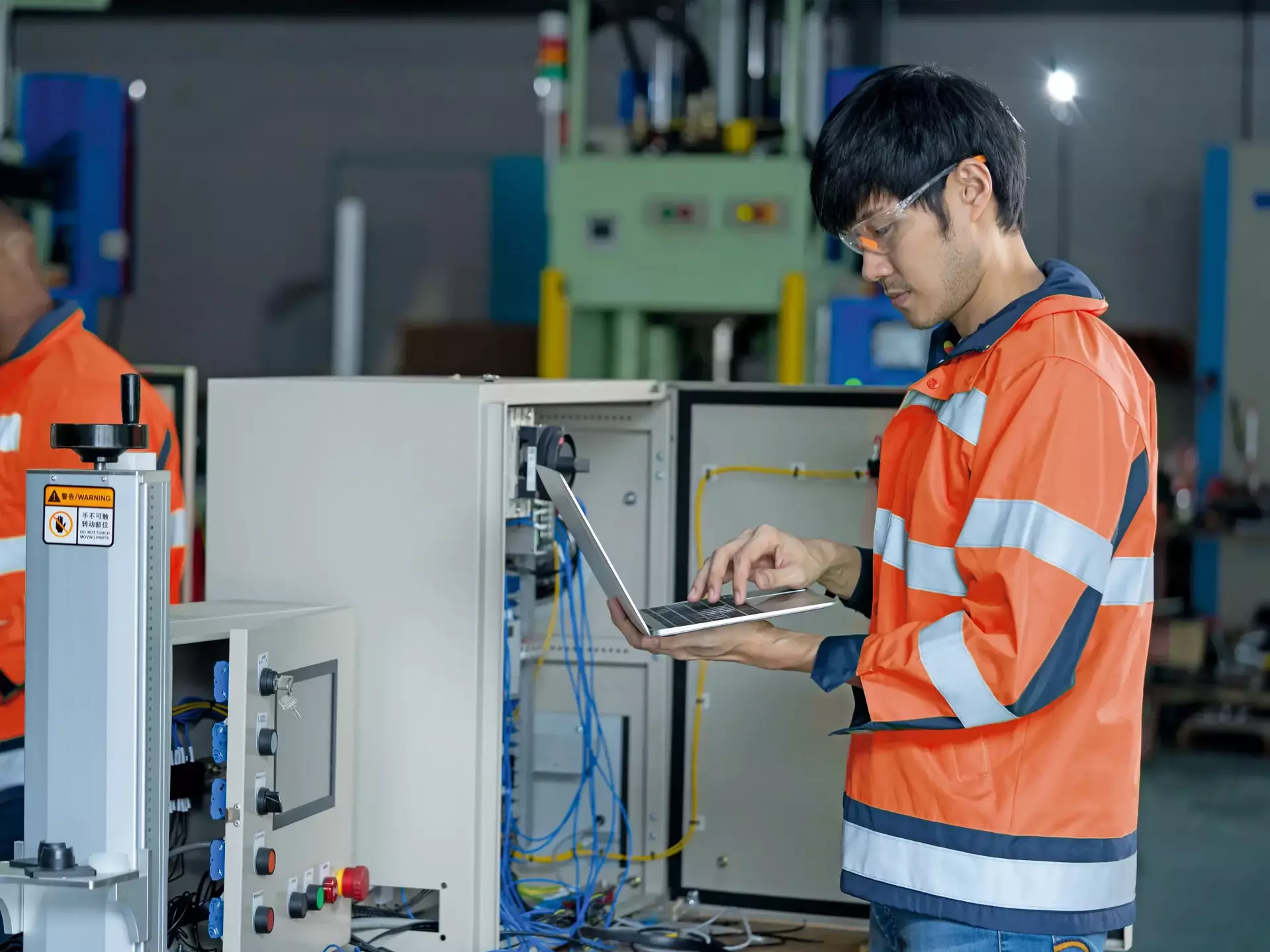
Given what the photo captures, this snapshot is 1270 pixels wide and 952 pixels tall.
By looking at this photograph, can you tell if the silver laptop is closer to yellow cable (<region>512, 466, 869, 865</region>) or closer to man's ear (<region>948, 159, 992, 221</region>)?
man's ear (<region>948, 159, 992, 221</region>)

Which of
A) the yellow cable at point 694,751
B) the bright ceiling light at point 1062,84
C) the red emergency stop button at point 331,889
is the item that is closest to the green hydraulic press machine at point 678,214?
the bright ceiling light at point 1062,84

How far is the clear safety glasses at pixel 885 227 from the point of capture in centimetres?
124

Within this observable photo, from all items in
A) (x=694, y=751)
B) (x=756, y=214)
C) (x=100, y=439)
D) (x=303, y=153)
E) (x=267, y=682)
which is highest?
(x=303, y=153)

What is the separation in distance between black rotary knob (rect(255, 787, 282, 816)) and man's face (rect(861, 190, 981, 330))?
2.73 ft

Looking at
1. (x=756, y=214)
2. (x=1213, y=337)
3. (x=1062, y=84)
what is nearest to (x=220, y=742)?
(x=1062, y=84)

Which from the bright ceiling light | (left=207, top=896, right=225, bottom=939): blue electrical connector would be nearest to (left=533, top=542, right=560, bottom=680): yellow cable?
(left=207, top=896, right=225, bottom=939): blue electrical connector

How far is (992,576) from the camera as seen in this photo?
3.89ft

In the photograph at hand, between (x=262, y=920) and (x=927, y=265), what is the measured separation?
3.21 feet

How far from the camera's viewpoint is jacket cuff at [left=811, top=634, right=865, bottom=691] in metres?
1.26

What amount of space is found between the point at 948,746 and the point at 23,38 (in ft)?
24.8

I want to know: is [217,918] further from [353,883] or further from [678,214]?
[678,214]

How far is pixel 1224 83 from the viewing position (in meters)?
6.16

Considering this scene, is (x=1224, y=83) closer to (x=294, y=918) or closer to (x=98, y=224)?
(x=98, y=224)

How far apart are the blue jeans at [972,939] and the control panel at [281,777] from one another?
0.68 metres
